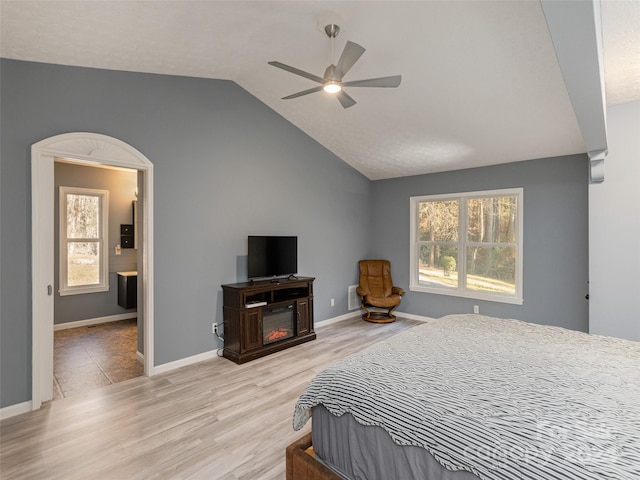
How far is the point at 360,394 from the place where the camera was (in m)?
1.55

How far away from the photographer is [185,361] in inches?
143

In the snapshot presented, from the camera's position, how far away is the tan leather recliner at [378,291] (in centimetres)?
544

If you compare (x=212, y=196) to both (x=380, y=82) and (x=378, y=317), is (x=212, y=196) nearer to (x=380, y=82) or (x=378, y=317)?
(x=380, y=82)

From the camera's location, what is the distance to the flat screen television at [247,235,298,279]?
13.5 ft

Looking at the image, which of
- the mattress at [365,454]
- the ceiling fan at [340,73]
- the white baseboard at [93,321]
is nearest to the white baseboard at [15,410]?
the mattress at [365,454]

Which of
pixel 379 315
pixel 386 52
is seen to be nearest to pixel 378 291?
pixel 379 315

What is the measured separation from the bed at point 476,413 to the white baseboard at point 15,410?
243 centimetres

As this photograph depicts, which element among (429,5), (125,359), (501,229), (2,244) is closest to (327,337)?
(125,359)

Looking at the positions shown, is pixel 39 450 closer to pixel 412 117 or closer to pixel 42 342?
pixel 42 342

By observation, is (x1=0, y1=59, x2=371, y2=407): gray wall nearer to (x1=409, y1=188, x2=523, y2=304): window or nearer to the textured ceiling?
the textured ceiling

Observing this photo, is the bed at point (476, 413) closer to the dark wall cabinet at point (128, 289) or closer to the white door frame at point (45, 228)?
the white door frame at point (45, 228)

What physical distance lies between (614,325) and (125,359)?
5.43m

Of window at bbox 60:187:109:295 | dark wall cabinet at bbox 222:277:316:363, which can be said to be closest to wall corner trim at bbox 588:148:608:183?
dark wall cabinet at bbox 222:277:316:363

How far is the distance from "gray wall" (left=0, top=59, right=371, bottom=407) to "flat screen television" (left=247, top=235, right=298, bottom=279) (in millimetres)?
158
